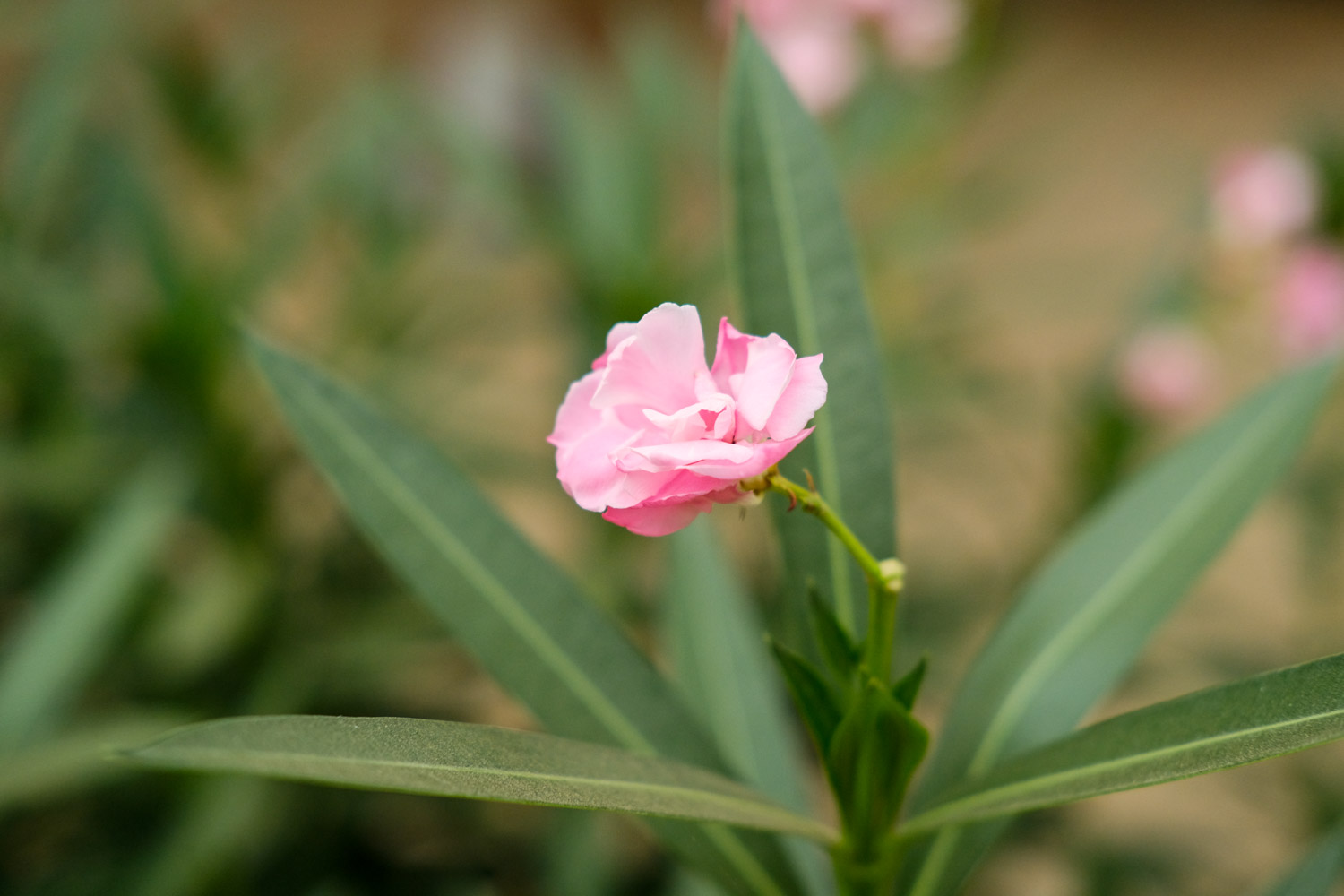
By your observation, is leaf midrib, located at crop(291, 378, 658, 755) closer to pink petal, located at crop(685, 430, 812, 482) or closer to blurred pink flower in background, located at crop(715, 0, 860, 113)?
pink petal, located at crop(685, 430, 812, 482)

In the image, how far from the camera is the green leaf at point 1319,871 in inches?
16.1

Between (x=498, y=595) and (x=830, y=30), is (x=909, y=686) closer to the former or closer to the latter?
(x=498, y=595)

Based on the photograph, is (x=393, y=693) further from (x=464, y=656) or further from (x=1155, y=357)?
(x=1155, y=357)

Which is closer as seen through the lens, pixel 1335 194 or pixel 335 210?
pixel 1335 194

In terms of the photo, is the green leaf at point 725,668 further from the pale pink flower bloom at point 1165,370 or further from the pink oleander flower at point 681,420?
the pale pink flower bloom at point 1165,370

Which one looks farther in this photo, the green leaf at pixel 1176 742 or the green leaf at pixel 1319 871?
the green leaf at pixel 1319 871

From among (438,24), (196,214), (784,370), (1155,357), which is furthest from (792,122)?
(438,24)

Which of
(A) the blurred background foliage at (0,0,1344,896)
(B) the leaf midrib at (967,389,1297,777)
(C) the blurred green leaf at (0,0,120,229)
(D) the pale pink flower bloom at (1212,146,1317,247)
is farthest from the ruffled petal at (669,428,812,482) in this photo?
(C) the blurred green leaf at (0,0,120,229)

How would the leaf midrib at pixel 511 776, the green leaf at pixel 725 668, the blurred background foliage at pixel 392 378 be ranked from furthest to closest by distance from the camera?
the blurred background foliage at pixel 392 378 < the green leaf at pixel 725 668 < the leaf midrib at pixel 511 776

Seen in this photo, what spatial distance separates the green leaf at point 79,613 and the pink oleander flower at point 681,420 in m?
0.65

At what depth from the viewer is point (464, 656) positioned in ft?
3.69

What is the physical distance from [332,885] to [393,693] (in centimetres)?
22

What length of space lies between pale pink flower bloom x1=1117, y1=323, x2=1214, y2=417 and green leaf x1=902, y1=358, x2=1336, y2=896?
0.68 meters

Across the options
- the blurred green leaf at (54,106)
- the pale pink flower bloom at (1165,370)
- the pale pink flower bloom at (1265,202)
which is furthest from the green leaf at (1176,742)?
the blurred green leaf at (54,106)
